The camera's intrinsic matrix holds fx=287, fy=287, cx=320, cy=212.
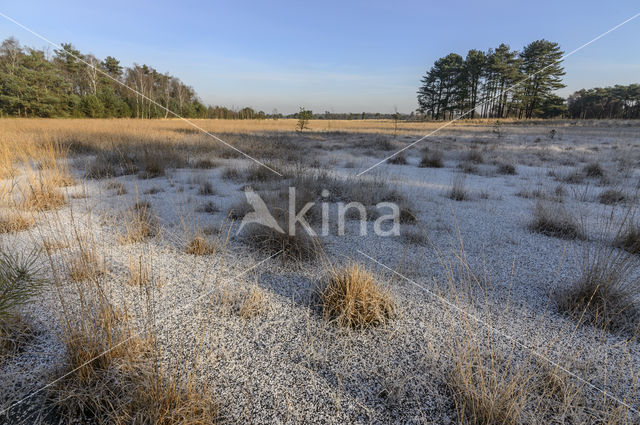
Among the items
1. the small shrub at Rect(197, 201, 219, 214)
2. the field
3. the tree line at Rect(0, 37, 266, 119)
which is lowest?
the field

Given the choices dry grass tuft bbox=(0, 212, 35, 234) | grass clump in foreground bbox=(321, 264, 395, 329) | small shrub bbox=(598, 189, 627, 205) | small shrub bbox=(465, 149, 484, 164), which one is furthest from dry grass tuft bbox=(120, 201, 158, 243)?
small shrub bbox=(465, 149, 484, 164)

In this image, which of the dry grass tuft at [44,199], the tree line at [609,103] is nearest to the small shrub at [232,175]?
the dry grass tuft at [44,199]

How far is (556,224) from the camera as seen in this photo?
3.04 metres

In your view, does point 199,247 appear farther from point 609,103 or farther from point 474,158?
point 609,103

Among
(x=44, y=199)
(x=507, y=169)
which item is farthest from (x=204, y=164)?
(x=507, y=169)

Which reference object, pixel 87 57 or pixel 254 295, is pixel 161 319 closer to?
pixel 254 295

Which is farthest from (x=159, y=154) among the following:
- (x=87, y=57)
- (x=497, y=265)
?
(x=87, y=57)

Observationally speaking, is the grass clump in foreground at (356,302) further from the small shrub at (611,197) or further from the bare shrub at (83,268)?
the small shrub at (611,197)

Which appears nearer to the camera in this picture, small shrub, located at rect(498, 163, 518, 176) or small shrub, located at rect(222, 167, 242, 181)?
small shrub, located at rect(222, 167, 242, 181)

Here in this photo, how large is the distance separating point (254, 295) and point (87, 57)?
47781mm

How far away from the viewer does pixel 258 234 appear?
8.64ft

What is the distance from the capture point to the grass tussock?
2.93m

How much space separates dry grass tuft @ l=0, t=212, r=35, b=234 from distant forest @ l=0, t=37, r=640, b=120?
2661 centimetres

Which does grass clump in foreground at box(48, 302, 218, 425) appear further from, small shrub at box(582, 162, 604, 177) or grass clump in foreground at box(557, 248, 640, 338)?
small shrub at box(582, 162, 604, 177)
